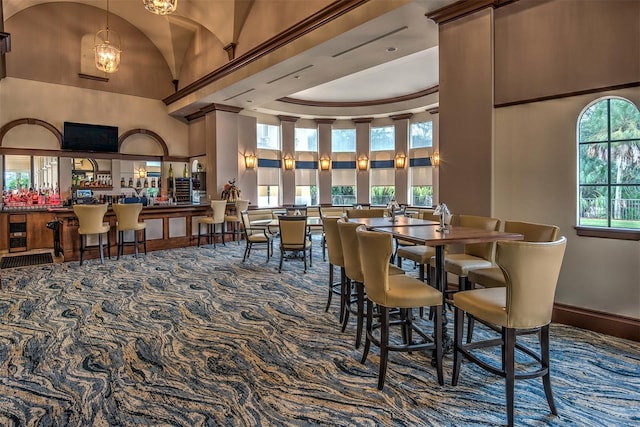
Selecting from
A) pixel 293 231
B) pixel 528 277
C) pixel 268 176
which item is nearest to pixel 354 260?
pixel 528 277

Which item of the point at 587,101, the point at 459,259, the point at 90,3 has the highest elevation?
the point at 90,3

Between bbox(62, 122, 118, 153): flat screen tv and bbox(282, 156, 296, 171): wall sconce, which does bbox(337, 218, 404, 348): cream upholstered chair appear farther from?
bbox(282, 156, 296, 171): wall sconce

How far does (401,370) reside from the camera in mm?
2707

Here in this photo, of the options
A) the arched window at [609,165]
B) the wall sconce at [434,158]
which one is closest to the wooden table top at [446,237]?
the arched window at [609,165]

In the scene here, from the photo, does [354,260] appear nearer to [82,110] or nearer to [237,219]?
[237,219]

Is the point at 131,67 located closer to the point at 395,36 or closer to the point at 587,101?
the point at 395,36

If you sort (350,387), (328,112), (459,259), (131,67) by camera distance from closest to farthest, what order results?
(350,387) < (459,259) < (131,67) < (328,112)

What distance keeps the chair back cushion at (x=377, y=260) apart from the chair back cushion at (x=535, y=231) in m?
1.47

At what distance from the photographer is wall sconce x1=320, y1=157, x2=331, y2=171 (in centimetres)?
1198

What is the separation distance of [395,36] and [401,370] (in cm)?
456

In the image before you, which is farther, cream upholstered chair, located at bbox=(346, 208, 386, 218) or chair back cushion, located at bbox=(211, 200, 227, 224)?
chair back cushion, located at bbox=(211, 200, 227, 224)

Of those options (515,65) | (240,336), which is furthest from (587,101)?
(240,336)

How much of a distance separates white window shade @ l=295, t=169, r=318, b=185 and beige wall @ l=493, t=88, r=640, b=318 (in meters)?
8.38

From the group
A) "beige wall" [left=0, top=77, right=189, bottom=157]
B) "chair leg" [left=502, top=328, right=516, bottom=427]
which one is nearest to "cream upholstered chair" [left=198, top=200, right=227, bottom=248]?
"beige wall" [left=0, top=77, right=189, bottom=157]
